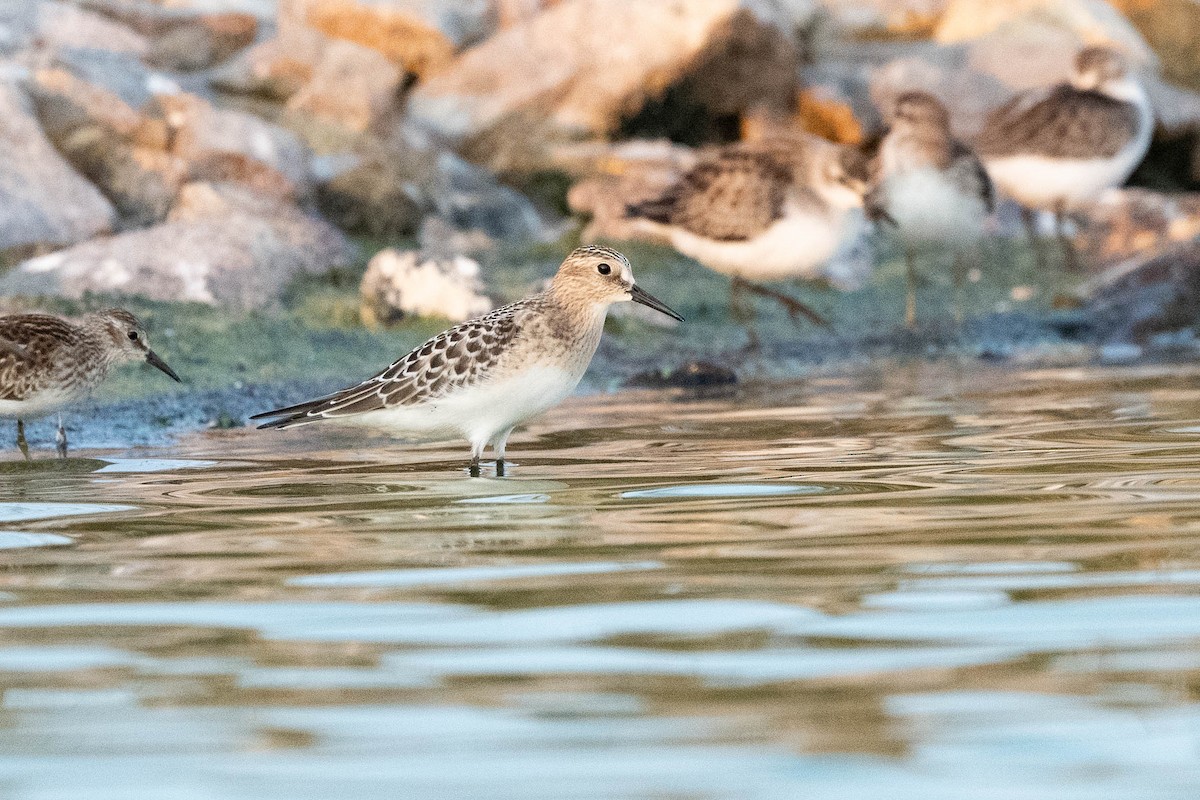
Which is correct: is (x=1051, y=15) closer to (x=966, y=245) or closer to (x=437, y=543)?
(x=966, y=245)

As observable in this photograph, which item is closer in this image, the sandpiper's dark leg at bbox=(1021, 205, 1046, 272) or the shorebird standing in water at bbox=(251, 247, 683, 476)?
the shorebird standing in water at bbox=(251, 247, 683, 476)

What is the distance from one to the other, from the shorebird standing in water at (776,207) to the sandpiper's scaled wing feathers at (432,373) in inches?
211

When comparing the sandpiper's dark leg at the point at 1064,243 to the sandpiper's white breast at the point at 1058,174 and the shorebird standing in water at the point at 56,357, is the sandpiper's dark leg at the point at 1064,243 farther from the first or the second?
the shorebird standing in water at the point at 56,357

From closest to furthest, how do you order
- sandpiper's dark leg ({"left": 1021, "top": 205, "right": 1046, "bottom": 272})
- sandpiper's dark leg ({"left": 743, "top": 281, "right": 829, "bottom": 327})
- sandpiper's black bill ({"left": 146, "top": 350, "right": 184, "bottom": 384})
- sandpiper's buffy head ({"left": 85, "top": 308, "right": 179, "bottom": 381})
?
sandpiper's buffy head ({"left": 85, "top": 308, "right": 179, "bottom": 381}), sandpiper's black bill ({"left": 146, "top": 350, "right": 184, "bottom": 384}), sandpiper's dark leg ({"left": 743, "top": 281, "right": 829, "bottom": 327}), sandpiper's dark leg ({"left": 1021, "top": 205, "right": 1046, "bottom": 272})

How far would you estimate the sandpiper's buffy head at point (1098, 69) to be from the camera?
17.2 metres

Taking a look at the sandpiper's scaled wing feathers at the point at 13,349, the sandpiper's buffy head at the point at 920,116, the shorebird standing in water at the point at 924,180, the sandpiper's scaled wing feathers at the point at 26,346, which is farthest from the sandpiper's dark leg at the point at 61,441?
the sandpiper's buffy head at the point at 920,116

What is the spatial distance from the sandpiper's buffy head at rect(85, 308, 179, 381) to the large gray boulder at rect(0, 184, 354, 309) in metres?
2.73

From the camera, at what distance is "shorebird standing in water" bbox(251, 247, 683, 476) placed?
7.78 metres

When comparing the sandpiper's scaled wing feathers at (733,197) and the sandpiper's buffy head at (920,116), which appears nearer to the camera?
the sandpiper's scaled wing feathers at (733,197)

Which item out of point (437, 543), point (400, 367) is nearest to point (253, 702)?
point (437, 543)

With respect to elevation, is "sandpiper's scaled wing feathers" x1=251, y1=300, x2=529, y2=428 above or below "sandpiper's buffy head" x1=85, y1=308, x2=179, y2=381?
below

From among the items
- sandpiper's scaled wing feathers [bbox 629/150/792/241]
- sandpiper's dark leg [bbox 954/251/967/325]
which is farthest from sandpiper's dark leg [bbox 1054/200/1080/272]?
sandpiper's scaled wing feathers [bbox 629/150/792/241]

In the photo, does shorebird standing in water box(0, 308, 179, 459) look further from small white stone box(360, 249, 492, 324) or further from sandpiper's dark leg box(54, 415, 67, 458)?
small white stone box(360, 249, 492, 324)

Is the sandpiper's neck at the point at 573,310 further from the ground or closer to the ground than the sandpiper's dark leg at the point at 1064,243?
closer to the ground
